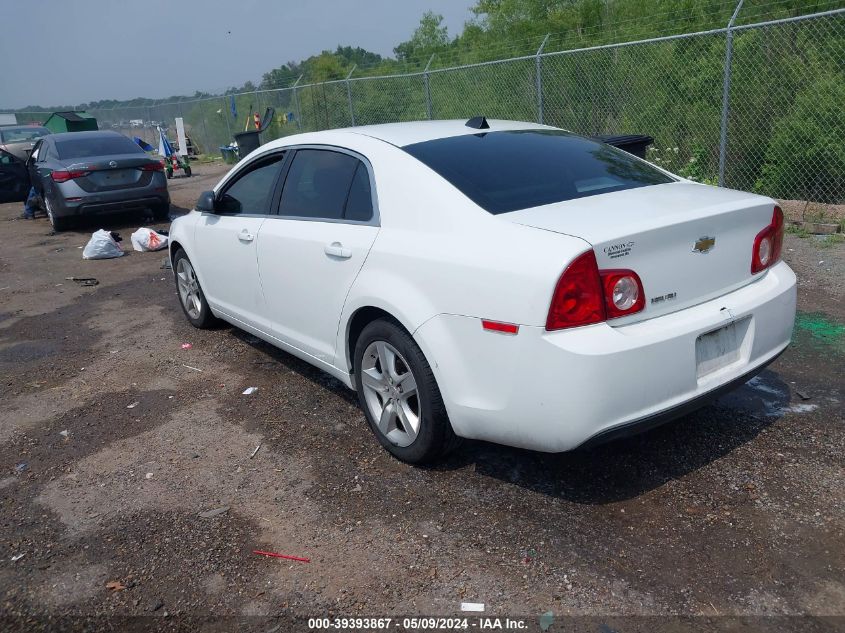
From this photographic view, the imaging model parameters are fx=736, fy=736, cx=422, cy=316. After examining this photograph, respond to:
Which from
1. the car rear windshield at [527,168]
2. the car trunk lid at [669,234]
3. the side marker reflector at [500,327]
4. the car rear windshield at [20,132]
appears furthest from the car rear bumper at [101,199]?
the car rear windshield at [20,132]

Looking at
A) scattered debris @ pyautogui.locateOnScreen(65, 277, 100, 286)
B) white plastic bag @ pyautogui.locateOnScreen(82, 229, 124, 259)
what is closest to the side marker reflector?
scattered debris @ pyautogui.locateOnScreen(65, 277, 100, 286)

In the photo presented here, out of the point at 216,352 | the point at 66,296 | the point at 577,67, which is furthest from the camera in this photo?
the point at 577,67

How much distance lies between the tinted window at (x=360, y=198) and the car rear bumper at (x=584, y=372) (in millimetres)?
870

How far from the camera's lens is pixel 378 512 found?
3.35m

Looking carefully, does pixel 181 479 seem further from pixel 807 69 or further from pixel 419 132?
pixel 807 69

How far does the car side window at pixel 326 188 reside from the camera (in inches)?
155

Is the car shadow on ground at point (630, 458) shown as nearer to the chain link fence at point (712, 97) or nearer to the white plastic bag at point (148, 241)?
the chain link fence at point (712, 97)

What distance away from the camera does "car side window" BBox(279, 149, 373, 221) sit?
3945 millimetres

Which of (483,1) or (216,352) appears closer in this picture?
(216,352)

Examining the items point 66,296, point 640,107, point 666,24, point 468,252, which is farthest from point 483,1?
point 468,252

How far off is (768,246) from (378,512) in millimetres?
2237

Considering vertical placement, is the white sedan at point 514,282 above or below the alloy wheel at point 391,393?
above

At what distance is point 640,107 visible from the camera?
37.6 feet

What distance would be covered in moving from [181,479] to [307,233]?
1.49 metres
